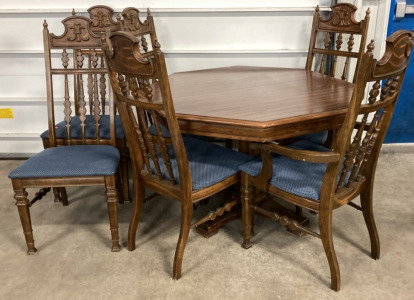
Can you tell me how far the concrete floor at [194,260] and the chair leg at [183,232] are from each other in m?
0.07

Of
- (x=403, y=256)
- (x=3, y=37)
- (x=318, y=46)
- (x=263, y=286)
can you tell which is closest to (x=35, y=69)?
(x=3, y=37)

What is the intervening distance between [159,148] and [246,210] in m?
0.59

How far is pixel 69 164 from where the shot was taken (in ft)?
7.22

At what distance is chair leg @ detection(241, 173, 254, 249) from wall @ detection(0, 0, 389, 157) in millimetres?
1546

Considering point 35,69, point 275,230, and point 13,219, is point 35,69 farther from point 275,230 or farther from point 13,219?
point 275,230

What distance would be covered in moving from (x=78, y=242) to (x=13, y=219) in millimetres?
570

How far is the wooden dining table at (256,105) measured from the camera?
1.80 m

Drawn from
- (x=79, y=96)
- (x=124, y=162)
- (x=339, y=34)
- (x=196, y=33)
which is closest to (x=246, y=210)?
(x=124, y=162)

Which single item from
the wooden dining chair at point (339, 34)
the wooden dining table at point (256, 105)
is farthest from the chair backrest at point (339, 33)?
the wooden dining table at point (256, 105)

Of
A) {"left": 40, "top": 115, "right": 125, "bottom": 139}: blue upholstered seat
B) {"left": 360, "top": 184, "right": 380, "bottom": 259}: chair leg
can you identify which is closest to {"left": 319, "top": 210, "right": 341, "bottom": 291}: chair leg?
{"left": 360, "top": 184, "right": 380, "bottom": 259}: chair leg

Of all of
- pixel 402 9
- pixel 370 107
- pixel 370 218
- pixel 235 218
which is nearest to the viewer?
pixel 370 107

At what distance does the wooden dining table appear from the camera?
1.80 m

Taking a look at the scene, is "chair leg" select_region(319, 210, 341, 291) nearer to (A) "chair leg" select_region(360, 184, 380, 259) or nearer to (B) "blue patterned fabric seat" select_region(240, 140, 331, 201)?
(B) "blue patterned fabric seat" select_region(240, 140, 331, 201)

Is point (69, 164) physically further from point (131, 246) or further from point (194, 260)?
point (194, 260)
